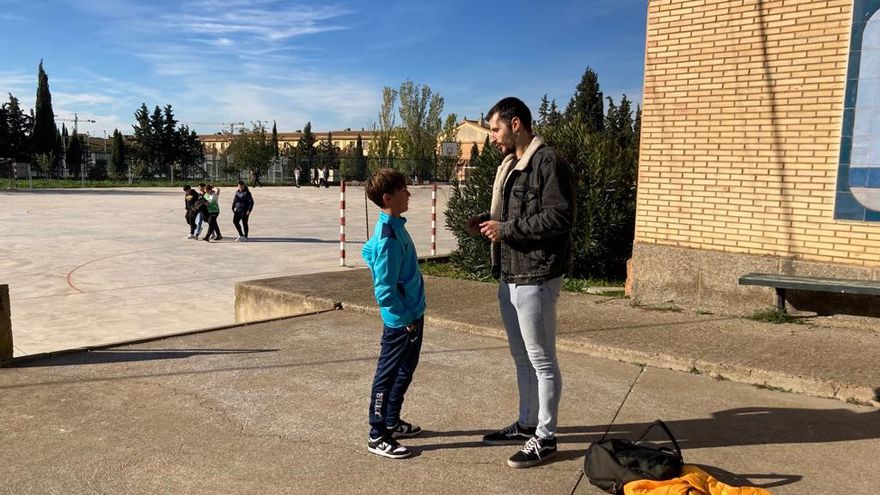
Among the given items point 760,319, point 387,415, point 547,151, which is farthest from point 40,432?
point 760,319

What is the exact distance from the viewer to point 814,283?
18.1 feet

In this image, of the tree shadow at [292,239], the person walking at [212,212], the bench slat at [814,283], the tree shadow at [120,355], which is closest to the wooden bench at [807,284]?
the bench slat at [814,283]

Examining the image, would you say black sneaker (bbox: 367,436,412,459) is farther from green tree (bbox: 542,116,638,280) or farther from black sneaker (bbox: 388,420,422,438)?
green tree (bbox: 542,116,638,280)

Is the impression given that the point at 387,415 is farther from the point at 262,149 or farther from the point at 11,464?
the point at 262,149

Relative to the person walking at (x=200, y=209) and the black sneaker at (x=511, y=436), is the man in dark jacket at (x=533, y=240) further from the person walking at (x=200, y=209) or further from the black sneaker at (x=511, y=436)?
the person walking at (x=200, y=209)

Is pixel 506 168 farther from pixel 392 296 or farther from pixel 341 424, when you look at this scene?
pixel 341 424

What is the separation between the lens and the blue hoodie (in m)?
3.38

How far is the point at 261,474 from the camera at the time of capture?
328 cm

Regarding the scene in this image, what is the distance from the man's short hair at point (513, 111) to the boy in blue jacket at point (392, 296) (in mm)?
636

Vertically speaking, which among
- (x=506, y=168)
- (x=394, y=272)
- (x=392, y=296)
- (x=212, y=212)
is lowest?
(x=212, y=212)

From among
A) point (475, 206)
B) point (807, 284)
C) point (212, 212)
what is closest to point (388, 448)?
point (807, 284)

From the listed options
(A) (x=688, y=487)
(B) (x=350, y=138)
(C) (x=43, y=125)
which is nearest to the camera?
(A) (x=688, y=487)

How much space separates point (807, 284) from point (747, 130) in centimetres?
161

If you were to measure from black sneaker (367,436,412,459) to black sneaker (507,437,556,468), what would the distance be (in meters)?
0.57
